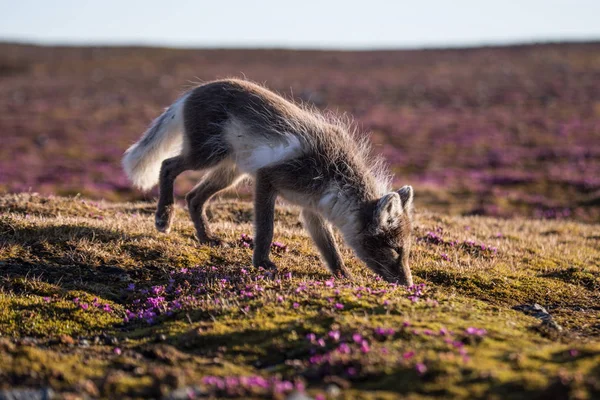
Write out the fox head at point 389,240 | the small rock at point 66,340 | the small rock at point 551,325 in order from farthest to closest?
the fox head at point 389,240 → the small rock at point 551,325 → the small rock at point 66,340

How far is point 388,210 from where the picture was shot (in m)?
9.66

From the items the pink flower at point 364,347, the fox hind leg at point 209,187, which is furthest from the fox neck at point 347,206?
the pink flower at point 364,347

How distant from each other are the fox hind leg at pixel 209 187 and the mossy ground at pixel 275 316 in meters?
0.51

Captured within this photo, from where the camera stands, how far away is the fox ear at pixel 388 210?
31.1ft

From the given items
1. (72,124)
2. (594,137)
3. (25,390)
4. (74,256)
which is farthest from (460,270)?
(72,124)

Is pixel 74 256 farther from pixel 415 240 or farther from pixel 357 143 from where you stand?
pixel 415 240

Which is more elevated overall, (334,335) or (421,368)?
(421,368)

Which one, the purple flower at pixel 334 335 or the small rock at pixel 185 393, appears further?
the purple flower at pixel 334 335

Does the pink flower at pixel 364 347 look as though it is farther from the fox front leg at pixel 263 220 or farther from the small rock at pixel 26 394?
the fox front leg at pixel 263 220

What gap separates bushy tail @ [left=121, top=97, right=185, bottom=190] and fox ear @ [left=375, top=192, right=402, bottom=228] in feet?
15.8

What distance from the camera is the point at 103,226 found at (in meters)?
11.5

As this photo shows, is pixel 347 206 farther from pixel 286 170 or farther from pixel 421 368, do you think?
pixel 421 368

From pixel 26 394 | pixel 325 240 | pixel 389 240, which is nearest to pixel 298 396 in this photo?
pixel 26 394

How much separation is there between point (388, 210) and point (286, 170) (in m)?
1.86
